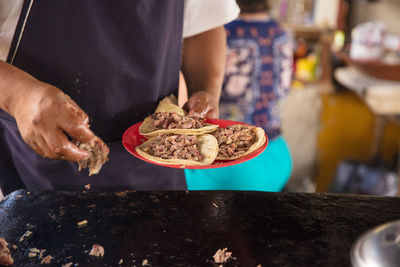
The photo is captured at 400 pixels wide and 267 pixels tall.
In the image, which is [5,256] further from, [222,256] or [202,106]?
[202,106]

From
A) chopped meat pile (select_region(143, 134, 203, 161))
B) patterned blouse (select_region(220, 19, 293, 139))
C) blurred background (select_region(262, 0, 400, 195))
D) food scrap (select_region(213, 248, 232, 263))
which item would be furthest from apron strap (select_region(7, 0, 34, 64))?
blurred background (select_region(262, 0, 400, 195))

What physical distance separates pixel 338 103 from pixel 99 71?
287cm

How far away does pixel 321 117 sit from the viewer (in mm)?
3932

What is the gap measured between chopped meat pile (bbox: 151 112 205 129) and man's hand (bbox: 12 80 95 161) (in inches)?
15.4

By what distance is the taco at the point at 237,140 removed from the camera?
1399mm

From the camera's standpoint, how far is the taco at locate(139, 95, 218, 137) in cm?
143

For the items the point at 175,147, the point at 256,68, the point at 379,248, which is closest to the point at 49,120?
the point at 175,147

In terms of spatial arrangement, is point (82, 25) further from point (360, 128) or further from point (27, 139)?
point (360, 128)

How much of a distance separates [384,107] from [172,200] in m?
2.16

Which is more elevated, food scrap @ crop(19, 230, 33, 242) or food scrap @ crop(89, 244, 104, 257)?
food scrap @ crop(19, 230, 33, 242)

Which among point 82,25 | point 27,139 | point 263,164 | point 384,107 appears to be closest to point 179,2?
point 82,25

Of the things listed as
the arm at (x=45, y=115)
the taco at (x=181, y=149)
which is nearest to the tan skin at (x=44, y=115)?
the arm at (x=45, y=115)

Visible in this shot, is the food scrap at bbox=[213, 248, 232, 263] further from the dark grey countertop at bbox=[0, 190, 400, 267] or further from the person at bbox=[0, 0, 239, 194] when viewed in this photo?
the person at bbox=[0, 0, 239, 194]

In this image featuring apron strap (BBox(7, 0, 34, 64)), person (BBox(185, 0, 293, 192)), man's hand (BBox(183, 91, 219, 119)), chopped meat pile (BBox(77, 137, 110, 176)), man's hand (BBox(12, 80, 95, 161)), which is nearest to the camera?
man's hand (BBox(12, 80, 95, 161))
